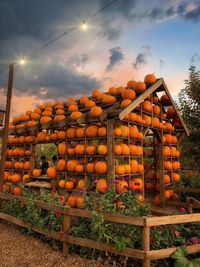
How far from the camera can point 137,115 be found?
8602 mm

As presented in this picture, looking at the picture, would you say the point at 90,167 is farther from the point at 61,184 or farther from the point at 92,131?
the point at 61,184

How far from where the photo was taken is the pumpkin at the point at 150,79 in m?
9.20

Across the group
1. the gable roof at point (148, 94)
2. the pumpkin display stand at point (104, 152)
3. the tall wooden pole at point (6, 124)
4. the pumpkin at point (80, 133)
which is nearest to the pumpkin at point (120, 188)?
the pumpkin display stand at point (104, 152)

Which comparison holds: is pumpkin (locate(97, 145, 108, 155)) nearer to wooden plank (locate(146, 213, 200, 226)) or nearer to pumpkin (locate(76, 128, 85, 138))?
pumpkin (locate(76, 128, 85, 138))

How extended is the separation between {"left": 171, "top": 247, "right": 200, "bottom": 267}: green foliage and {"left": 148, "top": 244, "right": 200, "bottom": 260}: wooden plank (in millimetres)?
77

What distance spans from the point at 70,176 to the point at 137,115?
2873mm

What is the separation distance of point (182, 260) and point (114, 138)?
380 centimetres

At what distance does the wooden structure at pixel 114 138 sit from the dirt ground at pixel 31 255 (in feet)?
6.86

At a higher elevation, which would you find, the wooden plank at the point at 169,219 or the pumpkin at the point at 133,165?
the pumpkin at the point at 133,165

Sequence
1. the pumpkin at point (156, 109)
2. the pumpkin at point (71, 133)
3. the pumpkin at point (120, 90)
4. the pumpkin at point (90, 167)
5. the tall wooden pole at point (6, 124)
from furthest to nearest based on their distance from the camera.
Answer: the pumpkin at point (156, 109) < the tall wooden pole at point (6, 124) < the pumpkin at point (120, 90) < the pumpkin at point (71, 133) < the pumpkin at point (90, 167)

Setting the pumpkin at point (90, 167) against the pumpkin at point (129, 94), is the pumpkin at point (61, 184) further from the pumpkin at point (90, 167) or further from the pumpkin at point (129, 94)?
the pumpkin at point (129, 94)

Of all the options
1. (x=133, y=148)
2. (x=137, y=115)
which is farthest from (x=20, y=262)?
(x=137, y=115)

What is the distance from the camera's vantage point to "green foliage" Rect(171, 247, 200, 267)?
436 centimetres

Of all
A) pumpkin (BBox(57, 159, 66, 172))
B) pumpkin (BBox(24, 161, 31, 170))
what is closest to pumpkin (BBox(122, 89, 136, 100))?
pumpkin (BBox(57, 159, 66, 172))
